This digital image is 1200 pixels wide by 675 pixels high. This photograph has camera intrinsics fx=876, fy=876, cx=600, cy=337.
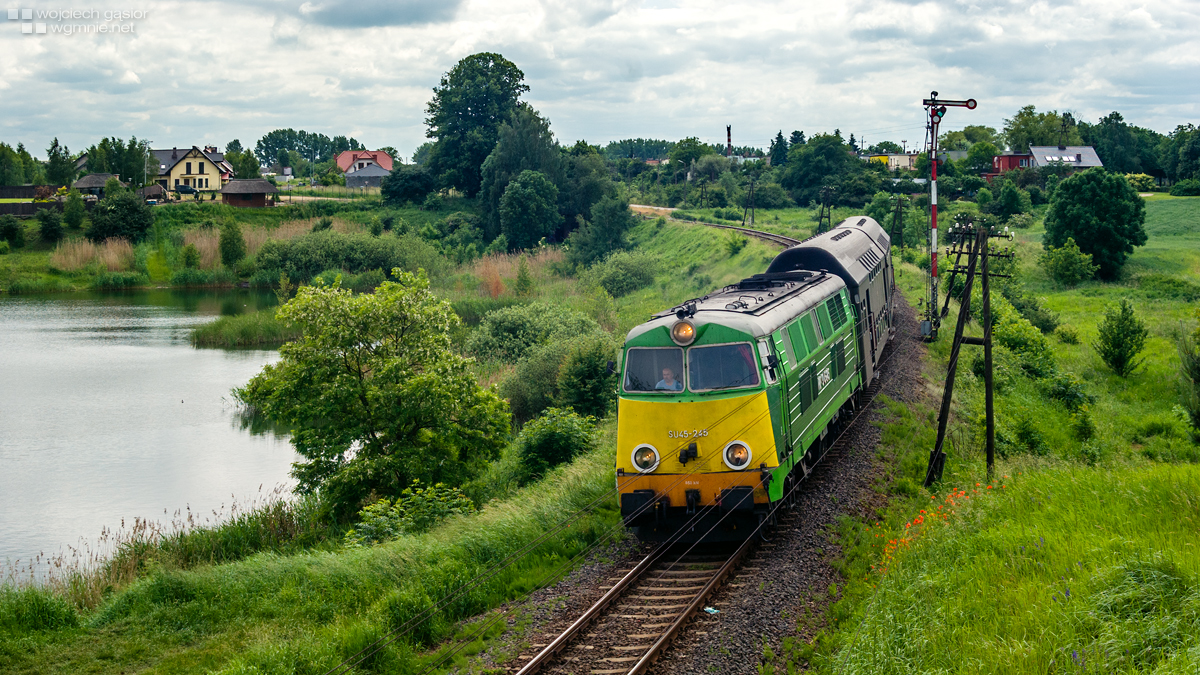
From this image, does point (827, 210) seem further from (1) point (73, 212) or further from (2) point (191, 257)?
(1) point (73, 212)

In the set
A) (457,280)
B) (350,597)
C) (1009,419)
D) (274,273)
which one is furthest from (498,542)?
(274,273)

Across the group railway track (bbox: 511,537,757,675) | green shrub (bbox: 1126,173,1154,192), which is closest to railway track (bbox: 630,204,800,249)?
railway track (bbox: 511,537,757,675)

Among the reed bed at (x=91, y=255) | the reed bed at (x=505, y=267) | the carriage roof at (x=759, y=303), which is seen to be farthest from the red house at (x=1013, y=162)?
the carriage roof at (x=759, y=303)

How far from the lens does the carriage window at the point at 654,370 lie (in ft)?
45.1

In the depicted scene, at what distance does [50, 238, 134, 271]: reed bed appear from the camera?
72.2 metres

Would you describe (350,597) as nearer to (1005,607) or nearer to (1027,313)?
(1005,607)

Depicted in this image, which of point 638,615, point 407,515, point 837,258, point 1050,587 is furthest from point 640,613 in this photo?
point 837,258

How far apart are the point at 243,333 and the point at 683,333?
4020 centimetres

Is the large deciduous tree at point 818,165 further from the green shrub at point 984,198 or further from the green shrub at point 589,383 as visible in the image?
the green shrub at point 589,383

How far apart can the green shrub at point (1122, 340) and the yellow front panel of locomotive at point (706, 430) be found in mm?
26233

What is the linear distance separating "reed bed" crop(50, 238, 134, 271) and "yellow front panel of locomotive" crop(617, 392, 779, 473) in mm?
72350

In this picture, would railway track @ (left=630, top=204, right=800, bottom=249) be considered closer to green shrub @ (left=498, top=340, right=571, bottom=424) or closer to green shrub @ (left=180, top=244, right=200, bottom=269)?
green shrub @ (left=498, top=340, right=571, bottom=424)

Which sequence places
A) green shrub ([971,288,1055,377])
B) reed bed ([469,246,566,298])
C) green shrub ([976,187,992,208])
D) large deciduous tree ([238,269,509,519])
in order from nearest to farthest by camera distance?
1. large deciduous tree ([238,269,509,519])
2. green shrub ([971,288,1055,377])
3. reed bed ([469,246,566,298])
4. green shrub ([976,187,992,208])

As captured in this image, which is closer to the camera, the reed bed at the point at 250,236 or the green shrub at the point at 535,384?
the green shrub at the point at 535,384
